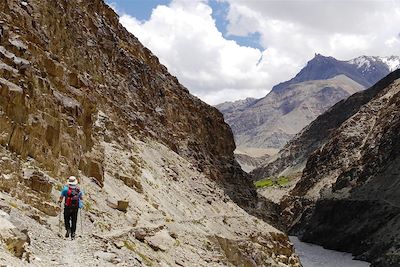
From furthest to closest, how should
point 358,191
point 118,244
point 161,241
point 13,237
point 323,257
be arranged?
point 358,191
point 323,257
point 161,241
point 118,244
point 13,237

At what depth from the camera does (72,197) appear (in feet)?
59.9

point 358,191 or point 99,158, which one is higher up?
point 358,191

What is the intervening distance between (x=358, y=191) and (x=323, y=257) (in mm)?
21114

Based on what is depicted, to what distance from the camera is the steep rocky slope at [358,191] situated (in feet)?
316

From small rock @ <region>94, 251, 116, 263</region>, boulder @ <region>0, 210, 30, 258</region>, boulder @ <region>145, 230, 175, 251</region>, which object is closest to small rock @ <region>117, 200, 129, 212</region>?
boulder @ <region>145, 230, 175, 251</region>

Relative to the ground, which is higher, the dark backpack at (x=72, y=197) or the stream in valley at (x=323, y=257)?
the dark backpack at (x=72, y=197)

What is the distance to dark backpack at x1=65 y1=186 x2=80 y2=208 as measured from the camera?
59.3 ft

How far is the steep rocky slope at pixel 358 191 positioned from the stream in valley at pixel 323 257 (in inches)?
85.5

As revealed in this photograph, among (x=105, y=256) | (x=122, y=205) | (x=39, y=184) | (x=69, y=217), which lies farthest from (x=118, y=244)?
(x=122, y=205)

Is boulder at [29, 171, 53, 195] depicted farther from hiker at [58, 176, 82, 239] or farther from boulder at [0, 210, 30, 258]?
boulder at [0, 210, 30, 258]

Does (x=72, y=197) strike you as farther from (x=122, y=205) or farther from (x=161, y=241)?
(x=122, y=205)

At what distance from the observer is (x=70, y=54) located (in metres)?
40.2

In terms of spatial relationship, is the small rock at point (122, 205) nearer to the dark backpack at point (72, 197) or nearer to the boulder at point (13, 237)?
the dark backpack at point (72, 197)

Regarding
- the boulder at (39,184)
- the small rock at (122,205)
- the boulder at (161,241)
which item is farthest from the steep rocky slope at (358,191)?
the boulder at (39,184)
